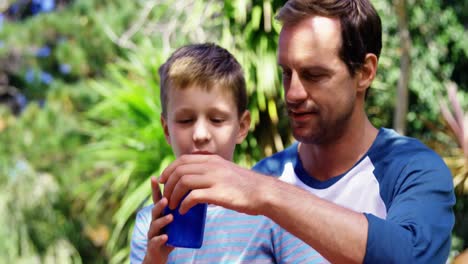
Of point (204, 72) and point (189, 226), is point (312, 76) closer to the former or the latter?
point (204, 72)

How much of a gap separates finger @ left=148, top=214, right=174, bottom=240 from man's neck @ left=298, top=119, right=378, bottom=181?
0.65m

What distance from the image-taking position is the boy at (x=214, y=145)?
1.86 meters

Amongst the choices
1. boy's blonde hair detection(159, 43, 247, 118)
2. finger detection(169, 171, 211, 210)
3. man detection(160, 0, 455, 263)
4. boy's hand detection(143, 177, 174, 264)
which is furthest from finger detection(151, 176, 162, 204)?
boy's blonde hair detection(159, 43, 247, 118)

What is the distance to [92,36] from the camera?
560 inches

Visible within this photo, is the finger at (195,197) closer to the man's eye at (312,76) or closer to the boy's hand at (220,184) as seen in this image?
the boy's hand at (220,184)

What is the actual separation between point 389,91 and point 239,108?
23.8 feet

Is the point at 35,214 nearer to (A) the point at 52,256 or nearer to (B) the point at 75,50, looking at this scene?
(A) the point at 52,256

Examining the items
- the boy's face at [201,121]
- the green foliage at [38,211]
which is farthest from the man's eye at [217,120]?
the green foliage at [38,211]

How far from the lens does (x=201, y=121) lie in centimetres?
190

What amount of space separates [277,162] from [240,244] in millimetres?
420

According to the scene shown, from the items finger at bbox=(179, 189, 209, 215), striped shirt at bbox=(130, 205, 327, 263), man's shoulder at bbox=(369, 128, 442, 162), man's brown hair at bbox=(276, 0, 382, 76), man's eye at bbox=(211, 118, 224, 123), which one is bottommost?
striped shirt at bbox=(130, 205, 327, 263)

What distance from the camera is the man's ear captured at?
204 cm

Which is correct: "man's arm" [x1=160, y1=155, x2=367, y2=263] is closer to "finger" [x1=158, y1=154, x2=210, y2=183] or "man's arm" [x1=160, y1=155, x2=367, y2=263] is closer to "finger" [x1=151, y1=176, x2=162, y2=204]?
"finger" [x1=158, y1=154, x2=210, y2=183]

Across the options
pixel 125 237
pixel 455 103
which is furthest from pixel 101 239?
A: pixel 455 103
